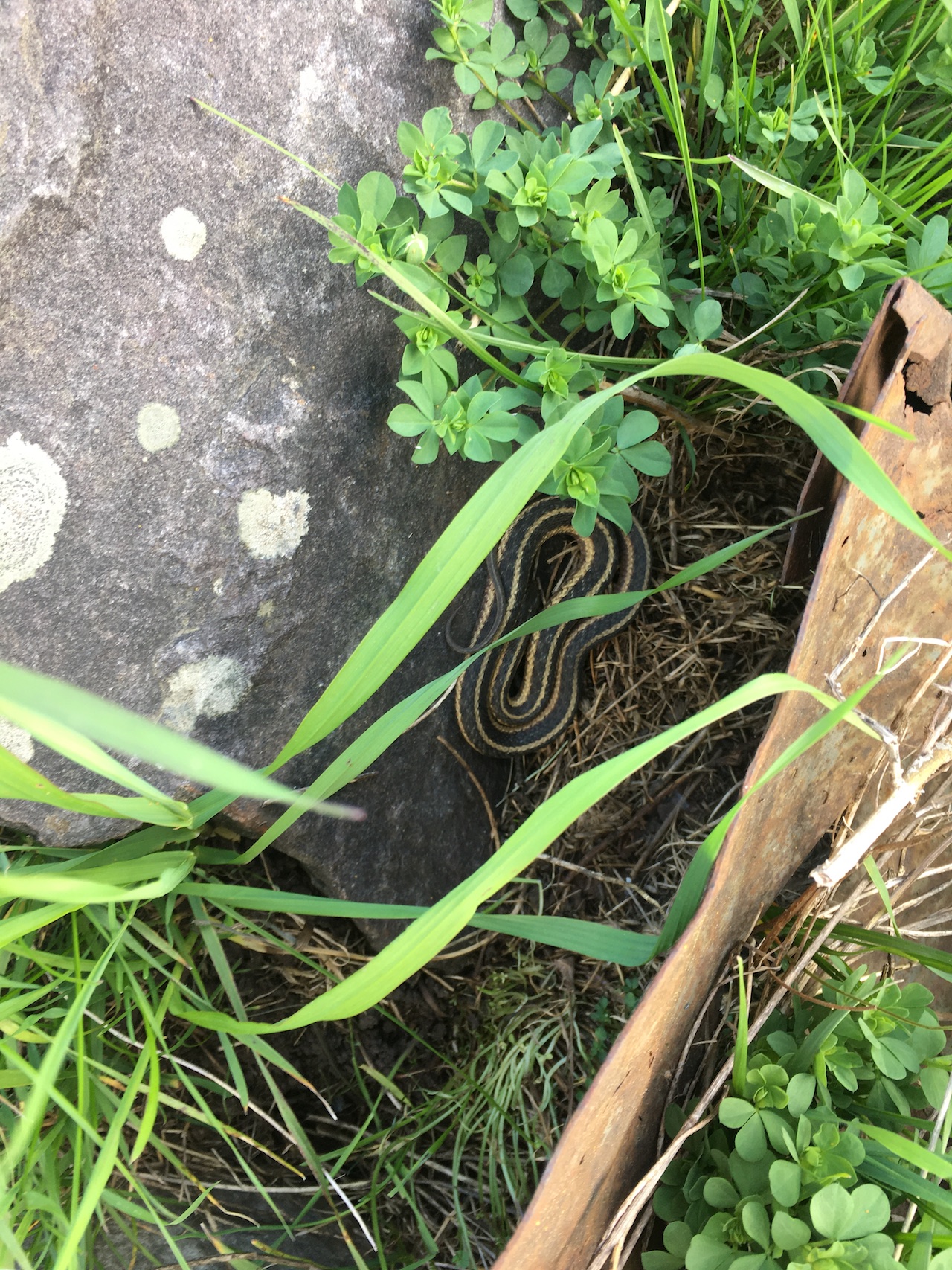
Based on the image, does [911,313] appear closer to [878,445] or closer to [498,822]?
[878,445]

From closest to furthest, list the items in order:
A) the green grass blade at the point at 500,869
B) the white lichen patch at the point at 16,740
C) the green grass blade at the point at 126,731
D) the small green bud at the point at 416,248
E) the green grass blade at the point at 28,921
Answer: the green grass blade at the point at 126,731 → the green grass blade at the point at 500,869 → the green grass blade at the point at 28,921 → the small green bud at the point at 416,248 → the white lichen patch at the point at 16,740

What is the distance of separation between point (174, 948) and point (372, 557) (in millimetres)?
1045

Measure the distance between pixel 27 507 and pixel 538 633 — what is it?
1573 millimetres

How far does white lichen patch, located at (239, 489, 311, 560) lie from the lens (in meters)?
1.93

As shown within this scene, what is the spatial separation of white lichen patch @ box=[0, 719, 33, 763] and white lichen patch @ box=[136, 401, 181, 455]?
A: 654 millimetres

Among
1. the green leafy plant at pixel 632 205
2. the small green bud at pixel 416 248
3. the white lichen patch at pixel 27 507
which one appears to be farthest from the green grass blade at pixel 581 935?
the small green bud at pixel 416 248

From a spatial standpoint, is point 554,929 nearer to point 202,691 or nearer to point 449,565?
point 449,565

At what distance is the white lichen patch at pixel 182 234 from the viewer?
1785 millimetres

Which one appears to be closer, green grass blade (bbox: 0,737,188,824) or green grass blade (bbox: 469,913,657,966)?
green grass blade (bbox: 0,737,188,824)

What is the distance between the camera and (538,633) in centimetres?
283

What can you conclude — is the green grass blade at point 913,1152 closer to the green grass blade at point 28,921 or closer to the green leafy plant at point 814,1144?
the green leafy plant at point 814,1144

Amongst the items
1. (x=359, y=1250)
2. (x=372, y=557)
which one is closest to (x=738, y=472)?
(x=372, y=557)

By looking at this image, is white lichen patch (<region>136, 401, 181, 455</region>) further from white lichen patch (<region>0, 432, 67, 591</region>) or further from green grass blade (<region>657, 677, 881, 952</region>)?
green grass blade (<region>657, 677, 881, 952</region>)

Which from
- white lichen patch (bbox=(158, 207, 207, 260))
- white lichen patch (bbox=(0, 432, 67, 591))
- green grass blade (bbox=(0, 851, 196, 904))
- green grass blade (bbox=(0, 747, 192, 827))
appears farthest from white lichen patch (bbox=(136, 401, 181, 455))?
green grass blade (bbox=(0, 851, 196, 904))
